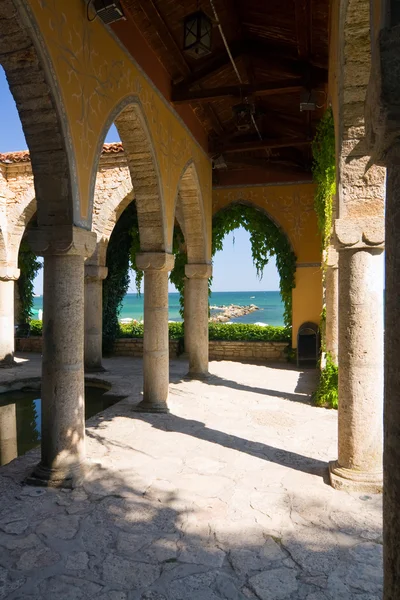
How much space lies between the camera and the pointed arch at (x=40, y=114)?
385cm

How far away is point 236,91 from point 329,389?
489 centimetres

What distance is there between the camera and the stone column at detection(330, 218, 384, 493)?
4.19 m

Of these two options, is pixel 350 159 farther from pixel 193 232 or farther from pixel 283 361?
pixel 283 361

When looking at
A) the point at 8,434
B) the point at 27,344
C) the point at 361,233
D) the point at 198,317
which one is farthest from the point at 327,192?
the point at 27,344

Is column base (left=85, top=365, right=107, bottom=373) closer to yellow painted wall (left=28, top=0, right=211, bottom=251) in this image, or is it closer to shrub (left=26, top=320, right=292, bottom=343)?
shrub (left=26, top=320, right=292, bottom=343)

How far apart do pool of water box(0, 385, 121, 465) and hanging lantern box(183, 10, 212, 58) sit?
219 inches

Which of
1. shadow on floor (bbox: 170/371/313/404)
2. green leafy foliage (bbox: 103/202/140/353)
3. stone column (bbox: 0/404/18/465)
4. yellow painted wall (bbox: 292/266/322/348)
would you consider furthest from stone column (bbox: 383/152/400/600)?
green leafy foliage (bbox: 103/202/140/353)

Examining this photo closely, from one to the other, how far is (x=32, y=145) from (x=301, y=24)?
4067mm

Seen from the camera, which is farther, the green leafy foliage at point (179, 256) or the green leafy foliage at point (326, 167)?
the green leafy foliage at point (179, 256)

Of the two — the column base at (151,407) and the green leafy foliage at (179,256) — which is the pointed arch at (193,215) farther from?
the column base at (151,407)

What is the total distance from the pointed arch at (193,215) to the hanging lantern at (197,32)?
308 centimetres

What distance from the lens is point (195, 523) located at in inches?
147

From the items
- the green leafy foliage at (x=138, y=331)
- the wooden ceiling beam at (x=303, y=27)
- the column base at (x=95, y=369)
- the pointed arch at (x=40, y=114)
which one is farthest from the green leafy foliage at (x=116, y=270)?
the pointed arch at (x=40, y=114)

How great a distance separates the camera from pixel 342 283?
14.2ft
